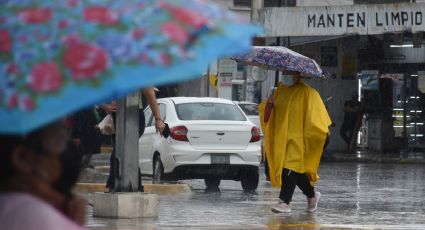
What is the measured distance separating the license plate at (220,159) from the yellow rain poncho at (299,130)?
14.5ft

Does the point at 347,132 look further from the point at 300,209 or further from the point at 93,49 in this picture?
the point at 93,49

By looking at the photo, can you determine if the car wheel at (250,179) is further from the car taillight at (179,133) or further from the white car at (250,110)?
the white car at (250,110)

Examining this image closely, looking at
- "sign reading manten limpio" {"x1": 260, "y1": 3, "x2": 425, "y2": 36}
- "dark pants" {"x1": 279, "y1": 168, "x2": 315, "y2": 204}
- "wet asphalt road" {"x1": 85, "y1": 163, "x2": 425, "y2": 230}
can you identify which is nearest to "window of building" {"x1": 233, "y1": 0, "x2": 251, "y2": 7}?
"sign reading manten limpio" {"x1": 260, "y1": 3, "x2": 425, "y2": 36}

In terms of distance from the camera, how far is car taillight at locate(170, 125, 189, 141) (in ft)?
58.8

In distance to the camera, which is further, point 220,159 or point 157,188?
point 220,159

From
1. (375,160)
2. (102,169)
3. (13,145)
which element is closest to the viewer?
(13,145)

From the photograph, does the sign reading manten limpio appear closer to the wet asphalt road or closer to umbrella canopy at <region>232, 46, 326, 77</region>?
the wet asphalt road


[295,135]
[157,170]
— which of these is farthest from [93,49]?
[157,170]

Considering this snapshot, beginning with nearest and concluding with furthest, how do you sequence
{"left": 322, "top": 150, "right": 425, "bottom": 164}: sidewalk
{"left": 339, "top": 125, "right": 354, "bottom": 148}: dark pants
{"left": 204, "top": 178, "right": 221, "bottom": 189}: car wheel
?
{"left": 204, "top": 178, "right": 221, "bottom": 189}: car wheel < {"left": 322, "top": 150, "right": 425, "bottom": 164}: sidewalk < {"left": 339, "top": 125, "right": 354, "bottom": 148}: dark pants

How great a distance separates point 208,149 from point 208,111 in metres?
0.89

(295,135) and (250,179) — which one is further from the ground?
(295,135)

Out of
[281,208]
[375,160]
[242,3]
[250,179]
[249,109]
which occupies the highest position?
[242,3]

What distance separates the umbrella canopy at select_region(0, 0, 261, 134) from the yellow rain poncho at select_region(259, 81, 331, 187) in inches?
401

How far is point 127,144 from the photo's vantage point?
1184 cm
